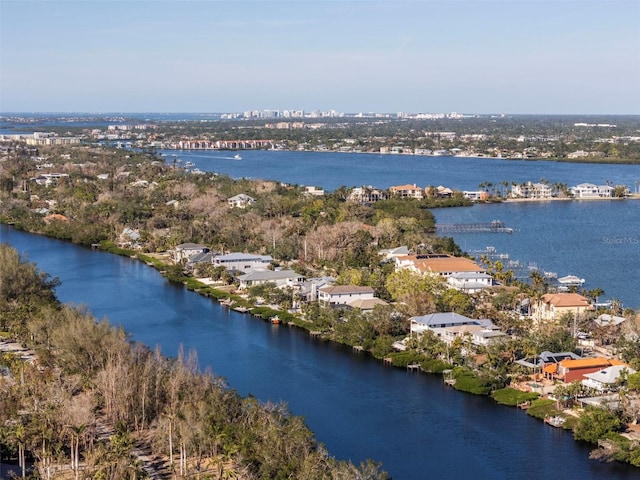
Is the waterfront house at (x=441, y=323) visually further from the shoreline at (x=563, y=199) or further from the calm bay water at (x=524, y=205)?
the shoreline at (x=563, y=199)

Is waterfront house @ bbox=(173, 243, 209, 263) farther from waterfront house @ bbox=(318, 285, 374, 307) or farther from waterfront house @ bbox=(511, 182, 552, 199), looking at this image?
waterfront house @ bbox=(511, 182, 552, 199)

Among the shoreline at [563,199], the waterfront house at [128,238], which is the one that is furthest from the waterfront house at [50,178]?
the shoreline at [563,199]

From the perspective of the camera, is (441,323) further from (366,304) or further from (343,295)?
(343,295)

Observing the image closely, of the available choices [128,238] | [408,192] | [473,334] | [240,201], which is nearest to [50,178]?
[240,201]

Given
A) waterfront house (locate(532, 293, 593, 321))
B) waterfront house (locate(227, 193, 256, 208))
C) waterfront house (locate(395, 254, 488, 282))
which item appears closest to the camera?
waterfront house (locate(532, 293, 593, 321))

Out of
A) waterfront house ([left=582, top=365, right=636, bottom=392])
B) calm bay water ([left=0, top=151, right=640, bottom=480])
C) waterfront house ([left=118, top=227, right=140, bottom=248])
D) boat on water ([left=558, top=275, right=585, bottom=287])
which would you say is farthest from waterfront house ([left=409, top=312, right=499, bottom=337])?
waterfront house ([left=118, top=227, right=140, bottom=248])

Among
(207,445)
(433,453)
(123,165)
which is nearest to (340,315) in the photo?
(433,453)

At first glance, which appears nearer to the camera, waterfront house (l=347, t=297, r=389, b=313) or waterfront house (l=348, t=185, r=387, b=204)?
waterfront house (l=347, t=297, r=389, b=313)

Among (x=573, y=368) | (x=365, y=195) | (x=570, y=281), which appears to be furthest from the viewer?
(x=365, y=195)
